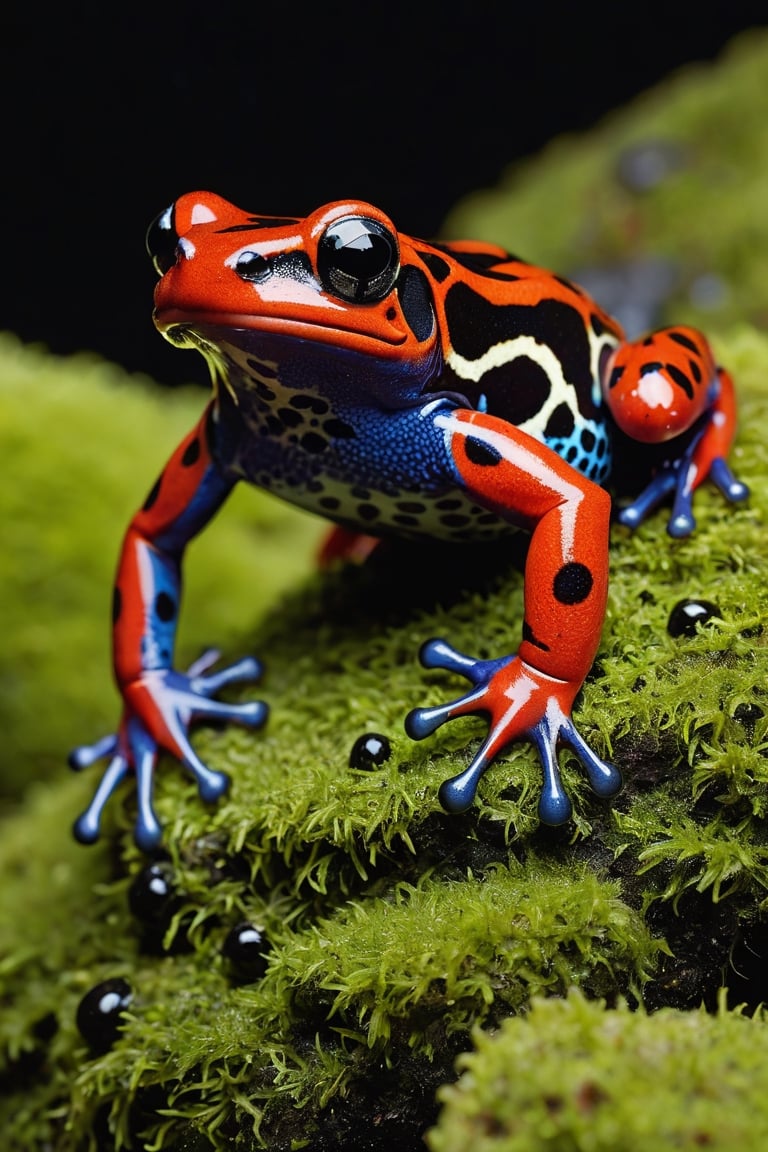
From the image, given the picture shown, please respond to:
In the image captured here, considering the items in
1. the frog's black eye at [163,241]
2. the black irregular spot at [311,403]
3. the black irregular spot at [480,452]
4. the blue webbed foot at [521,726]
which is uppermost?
the frog's black eye at [163,241]

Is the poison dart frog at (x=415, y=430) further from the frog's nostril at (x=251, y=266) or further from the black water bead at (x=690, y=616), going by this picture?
the black water bead at (x=690, y=616)

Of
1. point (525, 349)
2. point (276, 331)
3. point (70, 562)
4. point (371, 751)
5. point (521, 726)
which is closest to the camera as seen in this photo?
point (276, 331)

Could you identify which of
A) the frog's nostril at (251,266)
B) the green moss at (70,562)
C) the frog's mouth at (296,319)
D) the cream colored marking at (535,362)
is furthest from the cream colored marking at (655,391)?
the green moss at (70,562)

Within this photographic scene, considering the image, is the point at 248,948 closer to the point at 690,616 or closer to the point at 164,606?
the point at 164,606

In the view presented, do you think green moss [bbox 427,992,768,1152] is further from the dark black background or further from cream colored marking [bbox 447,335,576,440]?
the dark black background

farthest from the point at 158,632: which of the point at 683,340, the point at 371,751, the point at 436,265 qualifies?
the point at 683,340

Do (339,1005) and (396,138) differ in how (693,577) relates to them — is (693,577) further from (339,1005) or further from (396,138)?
(396,138)

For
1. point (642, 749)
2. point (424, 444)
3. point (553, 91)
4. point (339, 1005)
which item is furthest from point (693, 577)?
point (553, 91)
